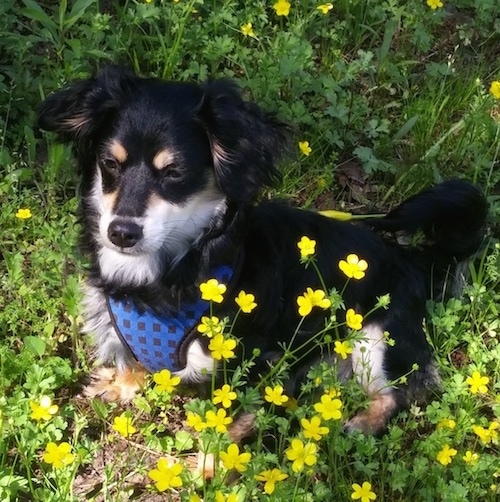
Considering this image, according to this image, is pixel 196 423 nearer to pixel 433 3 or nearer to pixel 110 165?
pixel 110 165

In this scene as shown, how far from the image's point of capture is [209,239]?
7.93 ft

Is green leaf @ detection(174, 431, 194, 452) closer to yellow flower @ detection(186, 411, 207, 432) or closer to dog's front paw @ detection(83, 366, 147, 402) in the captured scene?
Answer: dog's front paw @ detection(83, 366, 147, 402)

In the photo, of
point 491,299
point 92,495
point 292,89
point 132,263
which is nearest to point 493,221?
point 491,299

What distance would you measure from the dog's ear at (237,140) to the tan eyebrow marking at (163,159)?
0.50 feet

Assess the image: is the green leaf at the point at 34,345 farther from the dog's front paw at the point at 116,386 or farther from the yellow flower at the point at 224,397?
the yellow flower at the point at 224,397

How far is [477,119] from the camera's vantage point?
3.49m

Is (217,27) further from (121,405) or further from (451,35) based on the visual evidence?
(121,405)

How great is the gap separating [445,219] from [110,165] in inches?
49.8

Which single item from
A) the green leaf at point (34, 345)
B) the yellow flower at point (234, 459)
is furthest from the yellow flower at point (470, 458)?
the green leaf at point (34, 345)

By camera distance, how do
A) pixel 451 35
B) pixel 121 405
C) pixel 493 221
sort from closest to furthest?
pixel 121 405 → pixel 493 221 → pixel 451 35

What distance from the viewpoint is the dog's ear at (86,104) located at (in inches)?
92.3

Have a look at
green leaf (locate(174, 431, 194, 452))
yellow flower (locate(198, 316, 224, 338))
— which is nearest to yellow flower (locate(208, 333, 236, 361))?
yellow flower (locate(198, 316, 224, 338))

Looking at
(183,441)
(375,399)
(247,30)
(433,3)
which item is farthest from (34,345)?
(433,3)

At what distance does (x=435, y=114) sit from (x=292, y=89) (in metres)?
0.72
